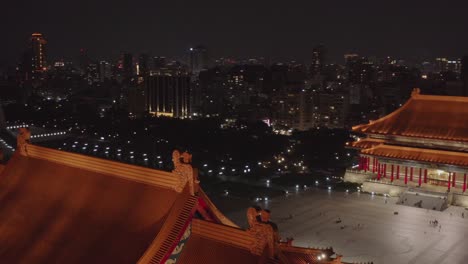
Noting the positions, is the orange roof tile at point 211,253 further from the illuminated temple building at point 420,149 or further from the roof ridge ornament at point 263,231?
the illuminated temple building at point 420,149

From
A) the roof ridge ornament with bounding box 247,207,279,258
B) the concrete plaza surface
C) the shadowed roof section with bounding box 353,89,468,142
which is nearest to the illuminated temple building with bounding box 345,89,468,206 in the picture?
the shadowed roof section with bounding box 353,89,468,142

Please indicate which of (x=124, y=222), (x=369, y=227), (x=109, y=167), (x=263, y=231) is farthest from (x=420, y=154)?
(x=263, y=231)

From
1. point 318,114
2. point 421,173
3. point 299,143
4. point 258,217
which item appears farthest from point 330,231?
point 318,114

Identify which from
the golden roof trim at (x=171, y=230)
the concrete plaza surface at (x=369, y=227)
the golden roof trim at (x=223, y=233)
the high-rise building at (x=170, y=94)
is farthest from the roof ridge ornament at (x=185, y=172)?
the high-rise building at (x=170, y=94)

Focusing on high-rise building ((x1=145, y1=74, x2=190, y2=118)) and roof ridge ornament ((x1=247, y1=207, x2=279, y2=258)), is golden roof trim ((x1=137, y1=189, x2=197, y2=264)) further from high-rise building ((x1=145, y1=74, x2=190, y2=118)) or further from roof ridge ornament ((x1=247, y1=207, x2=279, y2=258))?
high-rise building ((x1=145, y1=74, x2=190, y2=118))

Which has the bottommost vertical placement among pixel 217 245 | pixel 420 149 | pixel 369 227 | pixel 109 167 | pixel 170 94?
pixel 369 227

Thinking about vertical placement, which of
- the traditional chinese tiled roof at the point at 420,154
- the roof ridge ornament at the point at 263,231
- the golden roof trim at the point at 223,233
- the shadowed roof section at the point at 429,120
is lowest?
the traditional chinese tiled roof at the point at 420,154

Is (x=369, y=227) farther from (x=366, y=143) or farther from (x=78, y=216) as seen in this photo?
(x=78, y=216)
